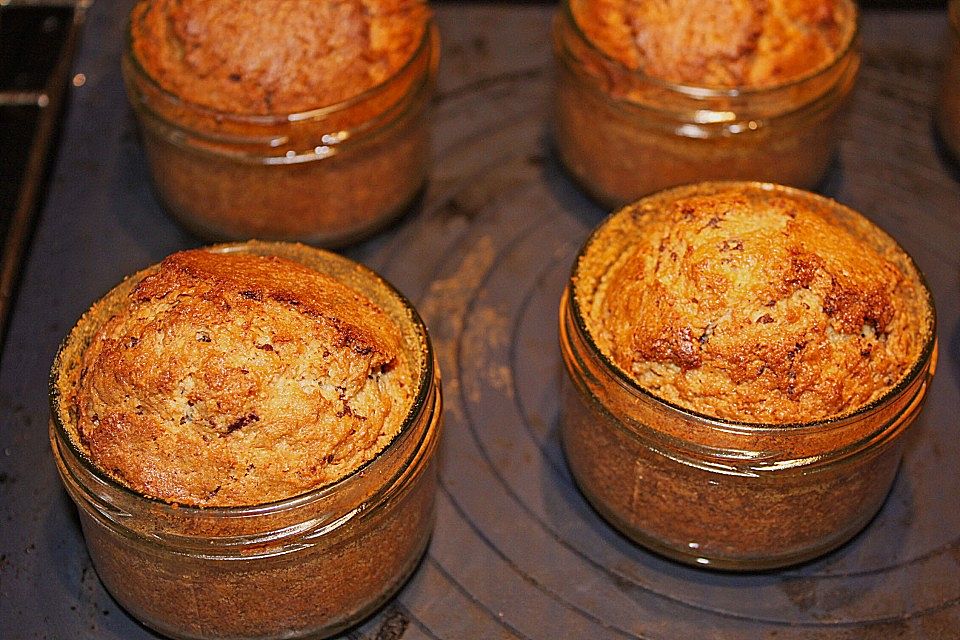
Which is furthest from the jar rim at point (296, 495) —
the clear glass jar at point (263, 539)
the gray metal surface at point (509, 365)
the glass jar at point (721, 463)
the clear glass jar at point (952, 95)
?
the clear glass jar at point (952, 95)

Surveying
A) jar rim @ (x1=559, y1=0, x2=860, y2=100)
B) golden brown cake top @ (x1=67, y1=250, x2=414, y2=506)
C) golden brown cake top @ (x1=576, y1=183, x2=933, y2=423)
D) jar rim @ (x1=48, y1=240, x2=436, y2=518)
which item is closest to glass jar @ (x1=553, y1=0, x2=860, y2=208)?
jar rim @ (x1=559, y1=0, x2=860, y2=100)

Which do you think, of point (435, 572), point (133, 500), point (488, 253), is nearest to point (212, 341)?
point (133, 500)

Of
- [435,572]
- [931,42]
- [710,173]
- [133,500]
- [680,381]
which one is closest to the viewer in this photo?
[133,500]

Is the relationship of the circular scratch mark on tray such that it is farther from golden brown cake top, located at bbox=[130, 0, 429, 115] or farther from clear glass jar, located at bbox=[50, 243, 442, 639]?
golden brown cake top, located at bbox=[130, 0, 429, 115]

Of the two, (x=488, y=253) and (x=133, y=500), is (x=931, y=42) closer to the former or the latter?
(x=488, y=253)

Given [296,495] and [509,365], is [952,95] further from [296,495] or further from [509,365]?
[296,495]

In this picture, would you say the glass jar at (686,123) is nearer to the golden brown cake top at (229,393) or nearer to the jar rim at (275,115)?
the jar rim at (275,115)

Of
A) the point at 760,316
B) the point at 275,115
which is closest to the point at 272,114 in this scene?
the point at 275,115
